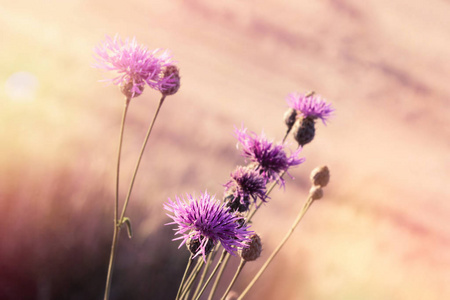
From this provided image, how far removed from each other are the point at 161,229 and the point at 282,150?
1.68 meters

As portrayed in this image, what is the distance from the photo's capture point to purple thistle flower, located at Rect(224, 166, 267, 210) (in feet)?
4.66

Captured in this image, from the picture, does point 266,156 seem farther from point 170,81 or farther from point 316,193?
point 170,81

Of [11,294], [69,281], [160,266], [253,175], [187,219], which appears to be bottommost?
[11,294]

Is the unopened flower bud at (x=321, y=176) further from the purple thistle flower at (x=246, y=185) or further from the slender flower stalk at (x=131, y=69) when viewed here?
the slender flower stalk at (x=131, y=69)

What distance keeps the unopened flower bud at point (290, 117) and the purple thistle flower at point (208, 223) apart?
0.81m

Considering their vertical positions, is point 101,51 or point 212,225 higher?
point 101,51

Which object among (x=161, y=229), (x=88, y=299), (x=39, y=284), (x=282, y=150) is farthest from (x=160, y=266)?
(x=282, y=150)

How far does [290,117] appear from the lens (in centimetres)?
195

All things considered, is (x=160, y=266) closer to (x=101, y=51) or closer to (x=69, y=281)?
(x=69, y=281)

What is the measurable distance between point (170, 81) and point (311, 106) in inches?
27.4

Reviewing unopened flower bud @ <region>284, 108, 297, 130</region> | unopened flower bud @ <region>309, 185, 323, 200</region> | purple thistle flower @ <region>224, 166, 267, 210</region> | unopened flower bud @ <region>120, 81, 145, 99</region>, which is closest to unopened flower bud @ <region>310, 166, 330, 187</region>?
unopened flower bud @ <region>309, 185, 323, 200</region>

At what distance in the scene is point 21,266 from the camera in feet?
9.29

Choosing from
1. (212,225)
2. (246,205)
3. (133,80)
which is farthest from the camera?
(133,80)

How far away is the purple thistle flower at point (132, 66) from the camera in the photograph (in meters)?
1.56
